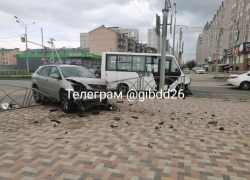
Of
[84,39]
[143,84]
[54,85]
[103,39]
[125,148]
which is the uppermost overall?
[84,39]

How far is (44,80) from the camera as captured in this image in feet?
25.0

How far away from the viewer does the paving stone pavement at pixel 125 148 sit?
2713 millimetres

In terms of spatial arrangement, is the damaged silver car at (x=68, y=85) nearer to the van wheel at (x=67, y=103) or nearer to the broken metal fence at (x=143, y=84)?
the van wheel at (x=67, y=103)

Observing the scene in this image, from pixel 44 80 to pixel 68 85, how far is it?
198 cm

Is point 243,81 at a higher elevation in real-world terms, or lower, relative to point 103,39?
lower

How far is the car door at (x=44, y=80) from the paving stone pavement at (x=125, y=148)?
2038 millimetres

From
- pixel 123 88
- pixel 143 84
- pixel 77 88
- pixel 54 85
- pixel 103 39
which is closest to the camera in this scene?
pixel 77 88

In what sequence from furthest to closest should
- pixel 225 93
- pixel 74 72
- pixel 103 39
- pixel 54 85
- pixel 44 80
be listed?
pixel 103 39
pixel 225 93
pixel 44 80
pixel 74 72
pixel 54 85

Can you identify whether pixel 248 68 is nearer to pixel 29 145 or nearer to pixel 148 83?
pixel 148 83

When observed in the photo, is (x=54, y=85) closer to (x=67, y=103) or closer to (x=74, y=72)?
(x=74, y=72)

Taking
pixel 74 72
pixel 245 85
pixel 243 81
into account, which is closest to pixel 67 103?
pixel 74 72

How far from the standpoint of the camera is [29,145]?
3615 mm

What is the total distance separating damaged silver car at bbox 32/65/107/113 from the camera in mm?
6121

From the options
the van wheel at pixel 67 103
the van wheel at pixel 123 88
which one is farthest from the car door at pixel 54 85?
the van wheel at pixel 123 88
